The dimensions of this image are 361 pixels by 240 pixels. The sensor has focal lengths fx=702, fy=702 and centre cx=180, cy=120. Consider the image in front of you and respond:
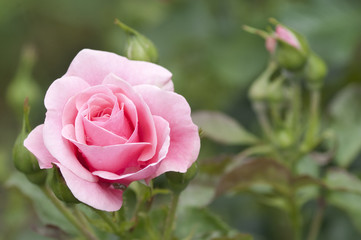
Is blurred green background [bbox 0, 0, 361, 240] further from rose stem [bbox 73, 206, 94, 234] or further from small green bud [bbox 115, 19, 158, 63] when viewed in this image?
small green bud [bbox 115, 19, 158, 63]

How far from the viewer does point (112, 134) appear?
0.78 metres

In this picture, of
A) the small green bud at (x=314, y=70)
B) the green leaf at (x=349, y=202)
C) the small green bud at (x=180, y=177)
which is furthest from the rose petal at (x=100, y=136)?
the green leaf at (x=349, y=202)

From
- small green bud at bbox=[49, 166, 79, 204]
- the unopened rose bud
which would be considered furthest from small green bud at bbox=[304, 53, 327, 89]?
small green bud at bbox=[49, 166, 79, 204]

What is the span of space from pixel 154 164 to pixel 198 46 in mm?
1261

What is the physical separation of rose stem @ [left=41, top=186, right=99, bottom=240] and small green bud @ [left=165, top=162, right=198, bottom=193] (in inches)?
6.2

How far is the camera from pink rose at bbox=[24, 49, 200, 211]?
78 cm

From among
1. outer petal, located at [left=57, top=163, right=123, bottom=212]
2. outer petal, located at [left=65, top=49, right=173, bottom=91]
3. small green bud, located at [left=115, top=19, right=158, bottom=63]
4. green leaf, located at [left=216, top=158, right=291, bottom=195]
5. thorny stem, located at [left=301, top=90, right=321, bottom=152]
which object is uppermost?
outer petal, located at [left=65, top=49, right=173, bottom=91]

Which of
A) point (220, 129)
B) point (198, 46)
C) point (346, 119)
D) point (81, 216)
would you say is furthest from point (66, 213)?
point (198, 46)

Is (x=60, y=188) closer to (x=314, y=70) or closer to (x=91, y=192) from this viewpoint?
(x=91, y=192)

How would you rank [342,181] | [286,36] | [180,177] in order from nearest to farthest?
[180,177], [286,36], [342,181]

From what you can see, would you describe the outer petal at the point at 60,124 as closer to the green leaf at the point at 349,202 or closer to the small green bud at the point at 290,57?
the small green bud at the point at 290,57

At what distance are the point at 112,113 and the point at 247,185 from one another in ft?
1.41

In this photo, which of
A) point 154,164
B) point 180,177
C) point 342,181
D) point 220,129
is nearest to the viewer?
point 154,164

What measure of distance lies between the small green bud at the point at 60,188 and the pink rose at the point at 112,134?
2 centimetres
